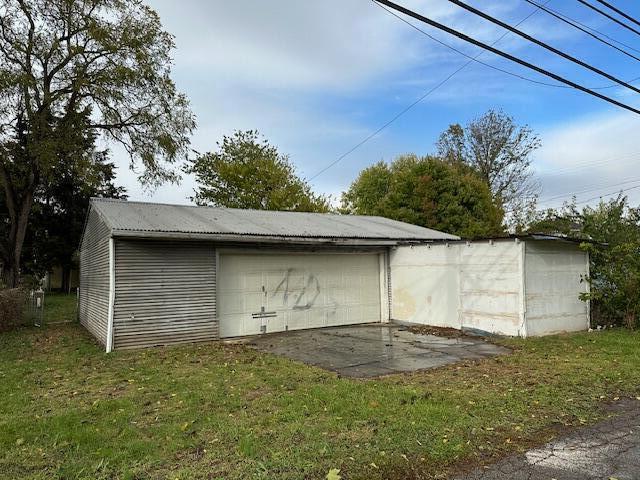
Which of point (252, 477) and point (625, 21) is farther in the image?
point (625, 21)

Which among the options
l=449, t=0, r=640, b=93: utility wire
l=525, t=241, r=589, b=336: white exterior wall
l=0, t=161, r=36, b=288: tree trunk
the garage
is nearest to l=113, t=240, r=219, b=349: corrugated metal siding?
the garage

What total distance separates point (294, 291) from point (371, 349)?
3.57 meters

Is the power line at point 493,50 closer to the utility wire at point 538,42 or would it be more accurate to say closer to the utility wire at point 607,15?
the utility wire at point 538,42

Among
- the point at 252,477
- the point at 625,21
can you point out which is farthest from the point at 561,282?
the point at 252,477

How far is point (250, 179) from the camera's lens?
29.4m

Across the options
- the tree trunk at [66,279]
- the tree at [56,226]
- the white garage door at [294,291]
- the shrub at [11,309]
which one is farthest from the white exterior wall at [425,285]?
the tree trunk at [66,279]

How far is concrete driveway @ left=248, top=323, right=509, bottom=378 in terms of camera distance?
7245 millimetres

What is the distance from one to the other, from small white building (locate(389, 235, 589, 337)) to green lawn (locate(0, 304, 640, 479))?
2.16 meters

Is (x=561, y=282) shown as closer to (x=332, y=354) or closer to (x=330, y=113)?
(x=332, y=354)

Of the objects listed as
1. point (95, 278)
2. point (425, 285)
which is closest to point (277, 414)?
point (425, 285)

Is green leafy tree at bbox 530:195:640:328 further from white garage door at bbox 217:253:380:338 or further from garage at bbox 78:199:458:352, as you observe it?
white garage door at bbox 217:253:380:338

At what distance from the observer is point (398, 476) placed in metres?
3.29

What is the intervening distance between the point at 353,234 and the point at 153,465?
32.3 feet

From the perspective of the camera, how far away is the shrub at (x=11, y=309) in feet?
37.5
